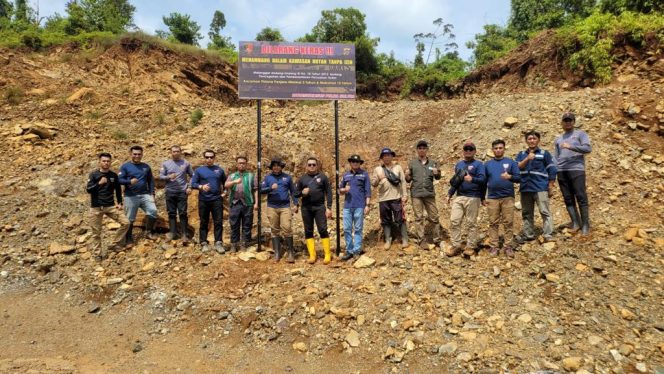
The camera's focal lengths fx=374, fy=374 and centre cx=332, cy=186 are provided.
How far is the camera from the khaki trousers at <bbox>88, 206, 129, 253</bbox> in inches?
251

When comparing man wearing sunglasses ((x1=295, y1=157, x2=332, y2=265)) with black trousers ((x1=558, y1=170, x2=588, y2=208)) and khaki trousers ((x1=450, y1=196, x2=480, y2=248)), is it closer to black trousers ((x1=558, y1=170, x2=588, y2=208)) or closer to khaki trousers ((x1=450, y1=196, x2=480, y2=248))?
khaki trousers ((x1=450, y1=196, x2=480, y2=248))

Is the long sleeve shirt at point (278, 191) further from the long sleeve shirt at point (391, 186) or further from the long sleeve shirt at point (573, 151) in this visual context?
the long sleeve shirt at point (573, 151)

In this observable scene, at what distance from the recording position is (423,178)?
6.16 m

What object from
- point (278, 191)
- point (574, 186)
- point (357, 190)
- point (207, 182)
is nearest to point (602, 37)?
point (574, 186)

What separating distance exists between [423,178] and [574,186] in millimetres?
2248

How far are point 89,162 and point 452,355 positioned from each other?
9609 millimetres

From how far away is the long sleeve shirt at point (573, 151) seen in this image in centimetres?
564

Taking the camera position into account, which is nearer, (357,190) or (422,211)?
(357,190)

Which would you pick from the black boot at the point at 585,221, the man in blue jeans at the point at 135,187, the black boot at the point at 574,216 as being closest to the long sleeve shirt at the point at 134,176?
the man in blue jeans at the point at 135,187

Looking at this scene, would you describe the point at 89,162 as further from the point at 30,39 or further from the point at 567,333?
the point at 567,333

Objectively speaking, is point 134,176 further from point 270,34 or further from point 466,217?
point 270,34

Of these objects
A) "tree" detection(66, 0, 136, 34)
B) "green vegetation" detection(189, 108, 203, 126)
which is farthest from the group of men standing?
"tree" detection(66, 0, 136, 34)

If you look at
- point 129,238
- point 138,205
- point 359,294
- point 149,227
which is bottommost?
point 359,294

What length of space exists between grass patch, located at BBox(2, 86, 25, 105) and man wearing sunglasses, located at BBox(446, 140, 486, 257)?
46.9 ft
